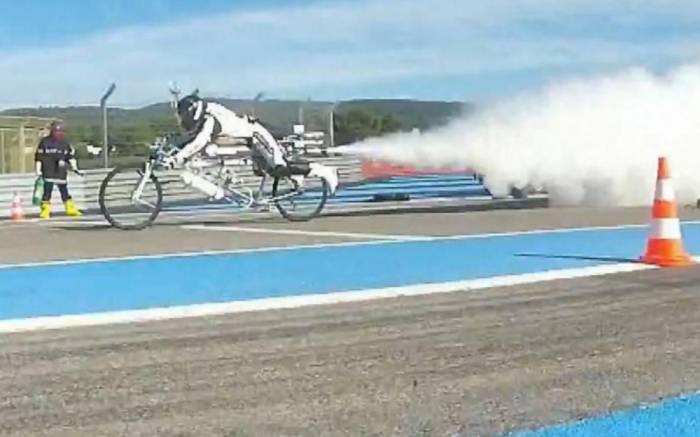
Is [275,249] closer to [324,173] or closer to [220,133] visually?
[220,133]

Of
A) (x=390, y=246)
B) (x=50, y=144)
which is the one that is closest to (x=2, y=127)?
(x=50, y=144)

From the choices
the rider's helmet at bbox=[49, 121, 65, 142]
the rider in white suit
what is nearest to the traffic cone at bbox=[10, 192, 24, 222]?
the rider's helmet at bbox=[49, 121, 65, 142]

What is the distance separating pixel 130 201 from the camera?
15148mm

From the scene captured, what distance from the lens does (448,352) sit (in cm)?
690

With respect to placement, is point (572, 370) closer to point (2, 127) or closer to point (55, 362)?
point (55, 362)

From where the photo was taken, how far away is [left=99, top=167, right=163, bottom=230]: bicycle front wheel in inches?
593

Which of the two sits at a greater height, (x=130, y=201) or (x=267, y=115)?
(x=267, y=115)

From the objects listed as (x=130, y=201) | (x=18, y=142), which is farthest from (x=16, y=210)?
(x=18, y=142)

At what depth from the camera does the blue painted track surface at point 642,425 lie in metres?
5.17

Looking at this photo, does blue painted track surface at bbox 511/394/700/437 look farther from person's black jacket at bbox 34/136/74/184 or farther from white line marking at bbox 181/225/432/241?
person's black jacket at bbox 34/136/74/184

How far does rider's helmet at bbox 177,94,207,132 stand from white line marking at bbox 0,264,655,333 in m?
6.09

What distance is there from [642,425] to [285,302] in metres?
3.93

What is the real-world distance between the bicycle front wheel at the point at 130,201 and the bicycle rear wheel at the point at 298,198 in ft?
5.02

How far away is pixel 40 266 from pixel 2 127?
19082 mm
